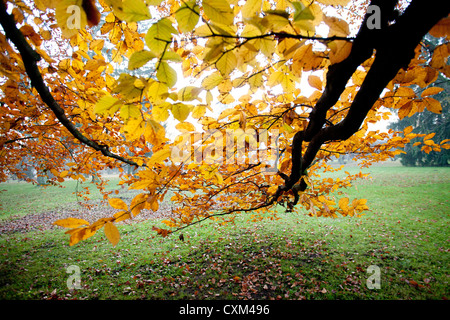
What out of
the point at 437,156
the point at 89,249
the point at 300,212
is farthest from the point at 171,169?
the point at 437,156

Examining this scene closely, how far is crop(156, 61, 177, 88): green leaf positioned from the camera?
22.7 inches

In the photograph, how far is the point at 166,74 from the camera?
0.60 m

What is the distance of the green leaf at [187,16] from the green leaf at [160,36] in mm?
31

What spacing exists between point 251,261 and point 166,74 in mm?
5920

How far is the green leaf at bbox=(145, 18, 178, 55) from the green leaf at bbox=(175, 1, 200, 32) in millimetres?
31

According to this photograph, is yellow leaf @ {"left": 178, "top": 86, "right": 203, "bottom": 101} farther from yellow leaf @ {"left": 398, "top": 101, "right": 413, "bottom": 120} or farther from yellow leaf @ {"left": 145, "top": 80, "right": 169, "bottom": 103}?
yellow leaf @ {"left": 398, "top": 101, "right": 413, "bottom": 120}

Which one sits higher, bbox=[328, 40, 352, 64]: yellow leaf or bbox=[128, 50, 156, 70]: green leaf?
bbox=[328, 40, 352, 64]: yellow leaf

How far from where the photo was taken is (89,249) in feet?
22.0

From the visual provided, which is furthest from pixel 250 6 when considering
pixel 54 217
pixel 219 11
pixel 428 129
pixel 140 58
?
pixel 428 129

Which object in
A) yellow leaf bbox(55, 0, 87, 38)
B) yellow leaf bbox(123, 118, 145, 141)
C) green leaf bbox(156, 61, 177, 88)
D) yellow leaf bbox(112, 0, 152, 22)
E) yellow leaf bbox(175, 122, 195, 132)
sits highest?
yellow leaf bbox(112, 0, 152, 22)

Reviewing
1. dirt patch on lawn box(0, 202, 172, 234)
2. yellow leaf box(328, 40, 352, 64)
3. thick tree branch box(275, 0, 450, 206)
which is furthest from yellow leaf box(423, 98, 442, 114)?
dirt patch on lawn box(0, 202, 172, 234)

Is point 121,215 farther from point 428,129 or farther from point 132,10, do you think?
point 428,129
